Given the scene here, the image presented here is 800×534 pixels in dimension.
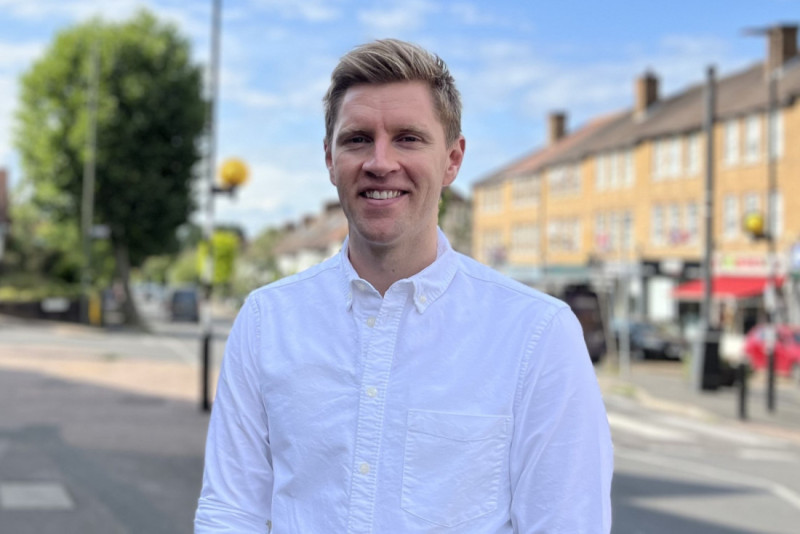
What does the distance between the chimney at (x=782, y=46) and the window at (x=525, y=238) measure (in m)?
20.9

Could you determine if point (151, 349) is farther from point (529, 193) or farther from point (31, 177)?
point (529, 193)

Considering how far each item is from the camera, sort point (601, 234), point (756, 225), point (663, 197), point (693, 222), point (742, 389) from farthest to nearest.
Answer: point (601, 234) → point (663, 197) → point (693, 222) → point (756, 225) → point (742, 389)

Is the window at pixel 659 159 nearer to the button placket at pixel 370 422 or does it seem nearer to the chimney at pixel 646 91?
the chimney at pixel 646 91

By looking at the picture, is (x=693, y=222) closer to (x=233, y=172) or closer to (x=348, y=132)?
(x=233, y=172)

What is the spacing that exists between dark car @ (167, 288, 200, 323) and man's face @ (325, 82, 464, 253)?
5296 cm

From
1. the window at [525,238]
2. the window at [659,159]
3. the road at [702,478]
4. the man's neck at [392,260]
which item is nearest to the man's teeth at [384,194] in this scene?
the man's neck at [392,260]

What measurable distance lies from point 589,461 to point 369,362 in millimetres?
486

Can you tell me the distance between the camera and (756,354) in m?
28.8

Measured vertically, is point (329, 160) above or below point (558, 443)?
above

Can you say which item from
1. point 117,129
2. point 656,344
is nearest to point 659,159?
point 656,344

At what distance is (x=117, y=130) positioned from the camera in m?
42.8

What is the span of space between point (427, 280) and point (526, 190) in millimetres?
60151

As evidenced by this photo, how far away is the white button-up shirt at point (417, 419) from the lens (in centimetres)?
204

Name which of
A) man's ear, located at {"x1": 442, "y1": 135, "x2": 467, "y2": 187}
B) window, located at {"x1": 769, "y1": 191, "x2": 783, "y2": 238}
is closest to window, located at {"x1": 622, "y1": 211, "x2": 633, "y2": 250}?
window, located at {"x1": 769, "y1": 191, "x2": 783, "y2": 238}
